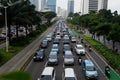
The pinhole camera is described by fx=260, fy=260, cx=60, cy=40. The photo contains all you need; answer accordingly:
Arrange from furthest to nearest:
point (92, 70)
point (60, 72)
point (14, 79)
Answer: point (60, 72) < point (92, 70) < point (14, 79)

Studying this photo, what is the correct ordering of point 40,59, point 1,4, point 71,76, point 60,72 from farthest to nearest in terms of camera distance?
point 1,4
point 40,59
point 60,72
point 71,76

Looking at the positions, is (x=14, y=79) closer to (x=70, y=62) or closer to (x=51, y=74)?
(x=51, y=74)

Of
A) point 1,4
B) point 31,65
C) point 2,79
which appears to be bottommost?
→ point 31,65

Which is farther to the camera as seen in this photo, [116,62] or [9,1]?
[9,1]

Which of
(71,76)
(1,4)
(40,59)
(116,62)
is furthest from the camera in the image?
(1,4)

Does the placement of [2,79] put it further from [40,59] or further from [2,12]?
[2,12]

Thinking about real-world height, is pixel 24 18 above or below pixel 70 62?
above

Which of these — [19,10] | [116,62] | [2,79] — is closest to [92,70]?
[116,62]

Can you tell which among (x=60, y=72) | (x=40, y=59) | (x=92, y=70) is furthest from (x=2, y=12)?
(x=92, y=70)

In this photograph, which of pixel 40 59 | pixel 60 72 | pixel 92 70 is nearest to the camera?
pixel 92 70
